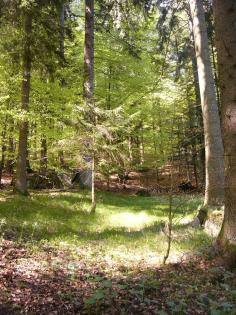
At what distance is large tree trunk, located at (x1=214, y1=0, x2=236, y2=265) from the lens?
246 inches

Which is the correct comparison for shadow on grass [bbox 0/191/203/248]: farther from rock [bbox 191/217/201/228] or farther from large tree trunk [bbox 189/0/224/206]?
large tree trunk [bbox 189/0/224/206]

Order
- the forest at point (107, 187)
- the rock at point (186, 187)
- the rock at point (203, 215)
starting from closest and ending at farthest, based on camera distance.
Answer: the forest at point (107, 187)
the rock at point (203, 215)
the rock at point (186, 187)

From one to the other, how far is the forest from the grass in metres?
0.05

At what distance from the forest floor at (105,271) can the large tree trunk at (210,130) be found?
123 centimetres

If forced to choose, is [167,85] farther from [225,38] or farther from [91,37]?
[225,38]

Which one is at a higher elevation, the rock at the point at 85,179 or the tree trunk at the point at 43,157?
the tree trunk at the point at 43,157

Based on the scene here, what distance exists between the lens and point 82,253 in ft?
24.3

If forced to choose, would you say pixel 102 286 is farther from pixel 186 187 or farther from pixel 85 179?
pixel 186 187

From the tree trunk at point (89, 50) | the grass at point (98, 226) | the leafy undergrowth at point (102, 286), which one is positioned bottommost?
the leafy undergrowth at point (102, 286)

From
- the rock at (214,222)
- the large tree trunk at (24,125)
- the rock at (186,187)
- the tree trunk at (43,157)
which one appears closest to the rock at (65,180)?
the tree trunk at (43,157)

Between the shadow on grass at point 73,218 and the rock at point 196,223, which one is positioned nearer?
the shadow on grass at point 73,218

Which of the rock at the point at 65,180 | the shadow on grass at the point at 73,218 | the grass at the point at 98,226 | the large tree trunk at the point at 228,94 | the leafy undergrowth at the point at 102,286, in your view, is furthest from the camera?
the rock at the point at 65,180

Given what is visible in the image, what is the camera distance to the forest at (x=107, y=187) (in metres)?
5.17

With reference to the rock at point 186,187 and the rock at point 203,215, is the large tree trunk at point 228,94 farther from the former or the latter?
the rock at point 186,187
